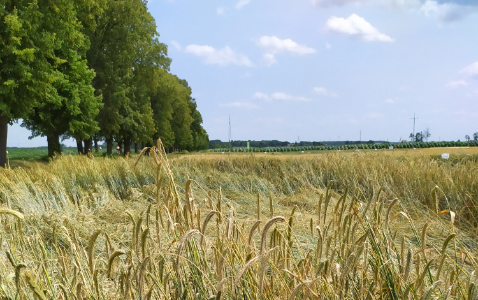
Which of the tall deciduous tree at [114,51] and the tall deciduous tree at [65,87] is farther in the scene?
the tall deciduous tree at [114,51]

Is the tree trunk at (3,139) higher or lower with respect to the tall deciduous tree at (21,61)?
lower

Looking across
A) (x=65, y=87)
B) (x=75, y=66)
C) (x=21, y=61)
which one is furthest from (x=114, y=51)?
(x=21, y=61)

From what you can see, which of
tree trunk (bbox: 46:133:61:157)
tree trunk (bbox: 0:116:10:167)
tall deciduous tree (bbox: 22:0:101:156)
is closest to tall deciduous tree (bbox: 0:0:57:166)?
tree trunk (bbox: 0:116:10:167)

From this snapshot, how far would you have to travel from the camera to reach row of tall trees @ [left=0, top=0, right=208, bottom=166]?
14.6 meters

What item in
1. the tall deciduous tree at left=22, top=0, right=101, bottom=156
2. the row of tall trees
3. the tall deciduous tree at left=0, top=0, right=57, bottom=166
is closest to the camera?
the tall deciduous tree at left=0, top=0, right=57, bottom=166

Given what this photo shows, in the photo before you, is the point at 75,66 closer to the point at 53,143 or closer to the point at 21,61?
the point at 21,61

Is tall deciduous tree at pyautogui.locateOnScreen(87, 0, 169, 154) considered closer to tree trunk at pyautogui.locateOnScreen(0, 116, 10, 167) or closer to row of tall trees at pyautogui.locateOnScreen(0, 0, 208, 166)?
row of tall trees at pyautogui.locateOnScreen(0, 0, 208, 166)

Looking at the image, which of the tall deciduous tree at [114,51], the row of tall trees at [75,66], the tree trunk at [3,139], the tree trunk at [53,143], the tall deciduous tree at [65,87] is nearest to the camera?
the row of tall trees at [75,66]

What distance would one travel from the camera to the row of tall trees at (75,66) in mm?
14625

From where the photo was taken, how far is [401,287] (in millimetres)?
1742

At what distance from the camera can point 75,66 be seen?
18516mm

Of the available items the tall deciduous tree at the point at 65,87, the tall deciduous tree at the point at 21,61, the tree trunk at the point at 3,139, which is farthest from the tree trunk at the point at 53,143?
the tall deciduous tree at the point at 21,61

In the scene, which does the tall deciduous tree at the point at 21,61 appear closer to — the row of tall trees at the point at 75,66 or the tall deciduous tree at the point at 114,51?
the row of tall trees at the point at 75,66

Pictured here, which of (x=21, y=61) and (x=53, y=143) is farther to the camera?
(x=53, y=143)
